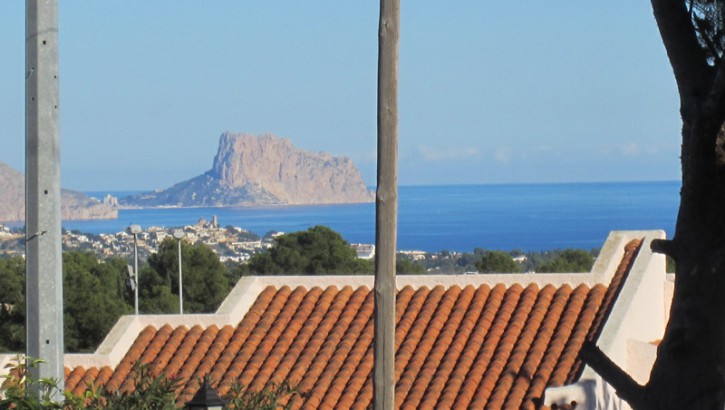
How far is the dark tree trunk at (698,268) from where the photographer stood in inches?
206

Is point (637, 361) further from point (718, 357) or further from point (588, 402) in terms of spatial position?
point (718, 357)

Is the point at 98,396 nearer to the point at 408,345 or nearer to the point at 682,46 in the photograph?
the point at 682,46

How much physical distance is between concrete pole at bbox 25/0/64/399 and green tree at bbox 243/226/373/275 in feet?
111

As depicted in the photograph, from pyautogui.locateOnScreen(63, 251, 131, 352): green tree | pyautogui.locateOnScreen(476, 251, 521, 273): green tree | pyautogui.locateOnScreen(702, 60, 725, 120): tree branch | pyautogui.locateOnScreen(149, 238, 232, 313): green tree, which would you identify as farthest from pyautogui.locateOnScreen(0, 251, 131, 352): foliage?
pyautogui.locateOnScreen(702, 60, 725, 120): tree branch

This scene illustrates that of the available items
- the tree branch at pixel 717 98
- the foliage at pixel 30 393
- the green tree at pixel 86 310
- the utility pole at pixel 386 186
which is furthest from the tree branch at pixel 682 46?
the green tree at pixel 86 310

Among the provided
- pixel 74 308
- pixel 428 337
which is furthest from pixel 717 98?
pixel 74 308

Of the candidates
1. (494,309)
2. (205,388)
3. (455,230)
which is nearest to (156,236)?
(494,309)

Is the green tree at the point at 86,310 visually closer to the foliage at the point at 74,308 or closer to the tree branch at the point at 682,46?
the foliage at the point at 74,308

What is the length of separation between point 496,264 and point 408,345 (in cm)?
2576

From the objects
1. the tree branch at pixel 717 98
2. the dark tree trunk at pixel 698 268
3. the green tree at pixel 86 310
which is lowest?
the green tree at pixel 86 310

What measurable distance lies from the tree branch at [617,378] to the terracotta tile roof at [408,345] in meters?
7.81

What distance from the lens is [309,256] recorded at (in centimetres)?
4269

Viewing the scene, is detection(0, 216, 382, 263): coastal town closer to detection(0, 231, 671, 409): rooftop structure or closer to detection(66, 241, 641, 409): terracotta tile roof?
detection(0, 231, 671, 409): rooftop structure

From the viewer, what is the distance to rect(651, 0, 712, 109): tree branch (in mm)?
5441
